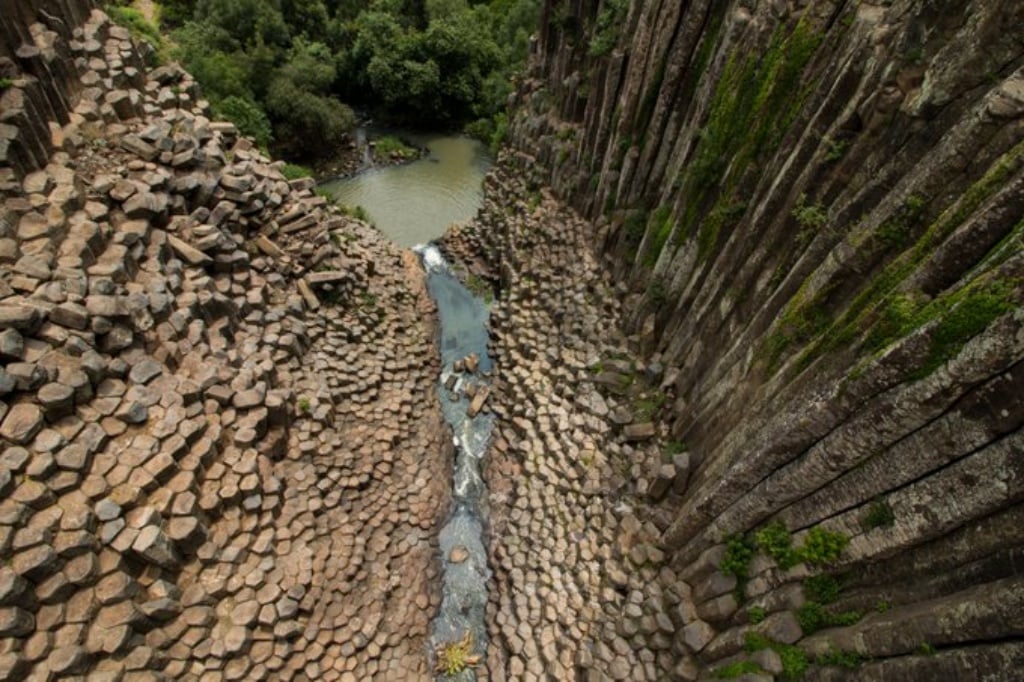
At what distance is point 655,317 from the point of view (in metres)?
14.7

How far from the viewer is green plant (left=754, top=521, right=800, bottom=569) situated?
27.5ft

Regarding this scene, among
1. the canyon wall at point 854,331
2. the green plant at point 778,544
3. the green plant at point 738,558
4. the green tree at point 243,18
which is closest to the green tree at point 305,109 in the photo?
the green tree at point 243,18

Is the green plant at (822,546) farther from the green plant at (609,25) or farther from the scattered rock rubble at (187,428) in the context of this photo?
the green plant at (609,25)

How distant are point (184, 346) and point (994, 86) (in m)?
16.0

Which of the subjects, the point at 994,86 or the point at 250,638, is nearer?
the point at 994,86

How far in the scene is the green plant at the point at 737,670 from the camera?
8.19 meters

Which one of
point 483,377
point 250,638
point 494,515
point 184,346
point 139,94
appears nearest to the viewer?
point 250,638

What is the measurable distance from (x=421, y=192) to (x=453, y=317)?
37.9 ft

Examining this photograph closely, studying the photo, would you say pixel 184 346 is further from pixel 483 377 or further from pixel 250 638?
pixel 483 377

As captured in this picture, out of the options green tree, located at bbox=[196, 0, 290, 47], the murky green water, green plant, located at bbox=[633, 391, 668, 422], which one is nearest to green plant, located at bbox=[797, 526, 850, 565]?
green plant, located at bbox=[633, 391, 668, 422]

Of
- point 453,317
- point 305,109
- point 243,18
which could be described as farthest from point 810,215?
point 243,18

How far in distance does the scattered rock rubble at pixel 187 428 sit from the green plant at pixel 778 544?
787 cm

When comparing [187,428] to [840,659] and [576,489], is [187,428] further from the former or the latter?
[840,659]

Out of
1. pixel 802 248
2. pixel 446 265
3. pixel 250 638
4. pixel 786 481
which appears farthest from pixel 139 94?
pixel 786 481
